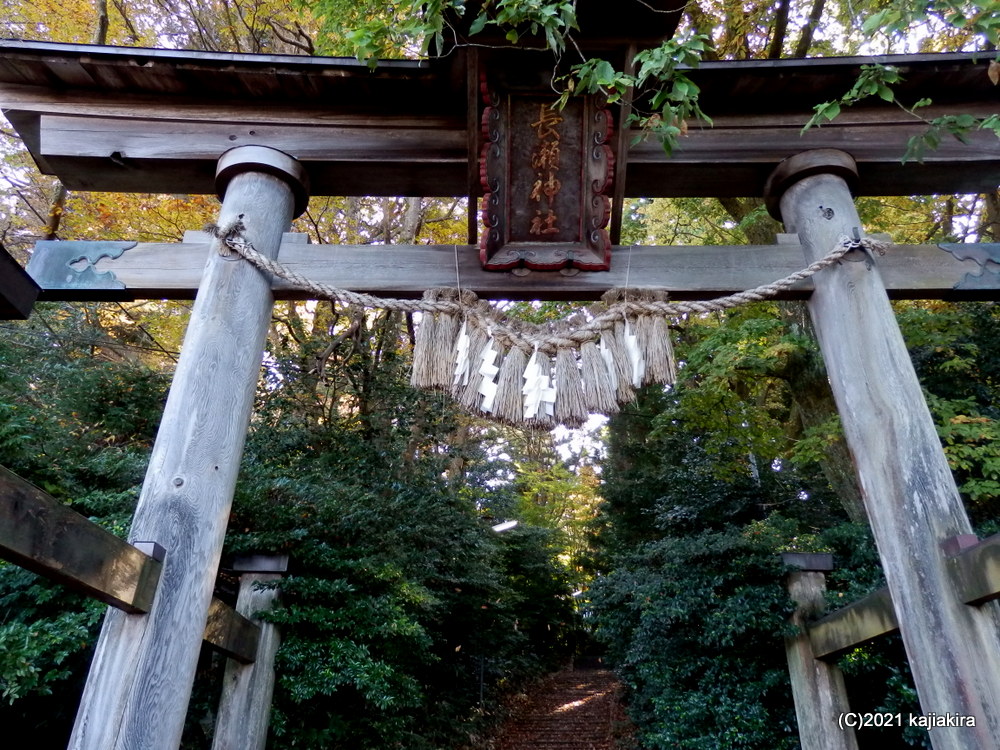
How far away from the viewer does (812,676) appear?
12.6ft

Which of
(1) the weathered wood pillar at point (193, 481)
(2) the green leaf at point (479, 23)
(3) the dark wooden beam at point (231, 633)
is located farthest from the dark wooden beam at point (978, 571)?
(3) the dark wooden beam at point (231, 633)

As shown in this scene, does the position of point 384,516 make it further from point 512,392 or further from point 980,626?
point 980,626

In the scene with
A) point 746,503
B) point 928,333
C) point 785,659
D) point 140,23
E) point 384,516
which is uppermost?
point 140,23

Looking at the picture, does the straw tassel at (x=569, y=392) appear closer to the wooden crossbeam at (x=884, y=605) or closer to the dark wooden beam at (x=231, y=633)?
the wooden crossbeam at (x=884, y=605)

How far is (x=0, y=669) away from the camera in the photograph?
273 cm

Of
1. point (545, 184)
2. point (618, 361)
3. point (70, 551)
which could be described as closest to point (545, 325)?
point (618, 361)

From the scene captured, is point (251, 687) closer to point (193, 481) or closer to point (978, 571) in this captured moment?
Answer: point (193, 481)

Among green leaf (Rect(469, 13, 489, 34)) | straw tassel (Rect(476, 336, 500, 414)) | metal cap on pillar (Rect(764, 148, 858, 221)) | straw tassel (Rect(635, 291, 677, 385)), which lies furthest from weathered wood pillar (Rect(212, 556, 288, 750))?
metal cap on pillar (Rect(764, 148, 858, 221))

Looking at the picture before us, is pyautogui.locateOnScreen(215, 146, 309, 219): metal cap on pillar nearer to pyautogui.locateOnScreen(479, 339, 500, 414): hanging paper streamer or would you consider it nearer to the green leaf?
the green leaf

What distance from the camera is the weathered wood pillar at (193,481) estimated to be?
73.4 inches

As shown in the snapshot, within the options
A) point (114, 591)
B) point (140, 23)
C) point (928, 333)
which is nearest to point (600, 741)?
point (928, 333)

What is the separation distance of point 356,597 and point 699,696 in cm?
287

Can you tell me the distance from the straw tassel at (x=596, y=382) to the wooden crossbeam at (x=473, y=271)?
34 centimetres

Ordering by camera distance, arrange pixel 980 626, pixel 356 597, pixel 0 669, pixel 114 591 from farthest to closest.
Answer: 1. pixel 356 597
2. pixel 0 669
3. pixel 980 626
4. pixel 114 591
